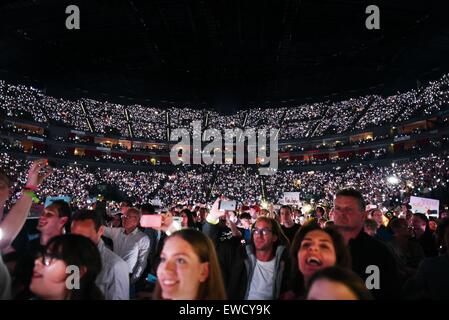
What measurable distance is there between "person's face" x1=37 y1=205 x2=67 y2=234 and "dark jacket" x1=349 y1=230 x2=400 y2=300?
136 inches

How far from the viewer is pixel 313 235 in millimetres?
2984

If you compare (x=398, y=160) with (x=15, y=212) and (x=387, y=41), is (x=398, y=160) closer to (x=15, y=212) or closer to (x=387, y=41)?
(x=387, y=41)

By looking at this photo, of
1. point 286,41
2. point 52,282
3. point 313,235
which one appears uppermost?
point 286,41

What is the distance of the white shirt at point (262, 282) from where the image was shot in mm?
3682

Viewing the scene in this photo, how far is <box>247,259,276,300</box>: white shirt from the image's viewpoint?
3.68 meters

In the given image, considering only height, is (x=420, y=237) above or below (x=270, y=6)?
below

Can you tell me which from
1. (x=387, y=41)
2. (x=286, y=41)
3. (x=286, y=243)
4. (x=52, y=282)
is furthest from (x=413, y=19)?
(x=52, y=282)

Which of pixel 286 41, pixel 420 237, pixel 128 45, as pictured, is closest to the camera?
pixel 420 237

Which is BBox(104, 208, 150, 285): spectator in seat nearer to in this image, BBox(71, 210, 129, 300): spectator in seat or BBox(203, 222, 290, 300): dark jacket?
BBox(71, 210, 129, 300): spectator in seat

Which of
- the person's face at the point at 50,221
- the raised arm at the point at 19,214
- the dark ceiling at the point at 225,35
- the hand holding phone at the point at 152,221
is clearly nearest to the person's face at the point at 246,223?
the hand holding phone at the point at 152,221

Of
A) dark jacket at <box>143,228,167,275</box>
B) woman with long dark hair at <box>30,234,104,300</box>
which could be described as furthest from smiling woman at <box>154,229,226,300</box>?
dark jacket at <box>143,228,167,275</box>

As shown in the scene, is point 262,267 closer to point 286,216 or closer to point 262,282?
point 262,282

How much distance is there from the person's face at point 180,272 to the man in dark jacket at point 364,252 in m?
1.89

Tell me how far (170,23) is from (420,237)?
Result: 36965 millimetres
